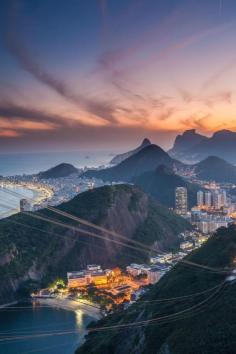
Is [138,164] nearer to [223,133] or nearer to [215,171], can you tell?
[215,171]

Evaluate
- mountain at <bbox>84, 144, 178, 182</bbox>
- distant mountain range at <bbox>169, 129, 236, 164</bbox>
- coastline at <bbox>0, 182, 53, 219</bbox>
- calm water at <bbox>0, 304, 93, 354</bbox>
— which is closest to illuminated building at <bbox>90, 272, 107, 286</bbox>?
calm water at <bbox>0, 304, 93, 354</bbox>

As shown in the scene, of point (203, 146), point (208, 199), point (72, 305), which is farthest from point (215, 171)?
point (72, 305)

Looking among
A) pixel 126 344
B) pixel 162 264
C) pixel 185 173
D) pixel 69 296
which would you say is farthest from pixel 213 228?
pixel 185 173

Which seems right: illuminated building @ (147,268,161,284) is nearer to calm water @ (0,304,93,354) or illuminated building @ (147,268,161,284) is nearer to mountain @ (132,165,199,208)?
calm water @ (0,304,93,354)

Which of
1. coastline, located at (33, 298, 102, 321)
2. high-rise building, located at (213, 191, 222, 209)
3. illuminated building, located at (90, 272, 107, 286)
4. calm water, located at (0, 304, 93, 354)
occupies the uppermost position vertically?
high-rise building, located at (213, 191, 222, 209)

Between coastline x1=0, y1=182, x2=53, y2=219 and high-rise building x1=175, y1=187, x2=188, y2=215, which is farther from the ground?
coastline x1=0, y1=182, x2=53, y2=219

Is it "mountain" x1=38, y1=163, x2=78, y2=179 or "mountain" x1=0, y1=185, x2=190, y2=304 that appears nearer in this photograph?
"mountain" x1=0, y1=185, x2=190, y2=304

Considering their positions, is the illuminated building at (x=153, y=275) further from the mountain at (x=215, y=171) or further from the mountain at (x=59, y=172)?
the mountain at (x=59, y=172)

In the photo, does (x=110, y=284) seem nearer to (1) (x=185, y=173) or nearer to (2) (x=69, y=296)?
(2) (x=69, y=296)
